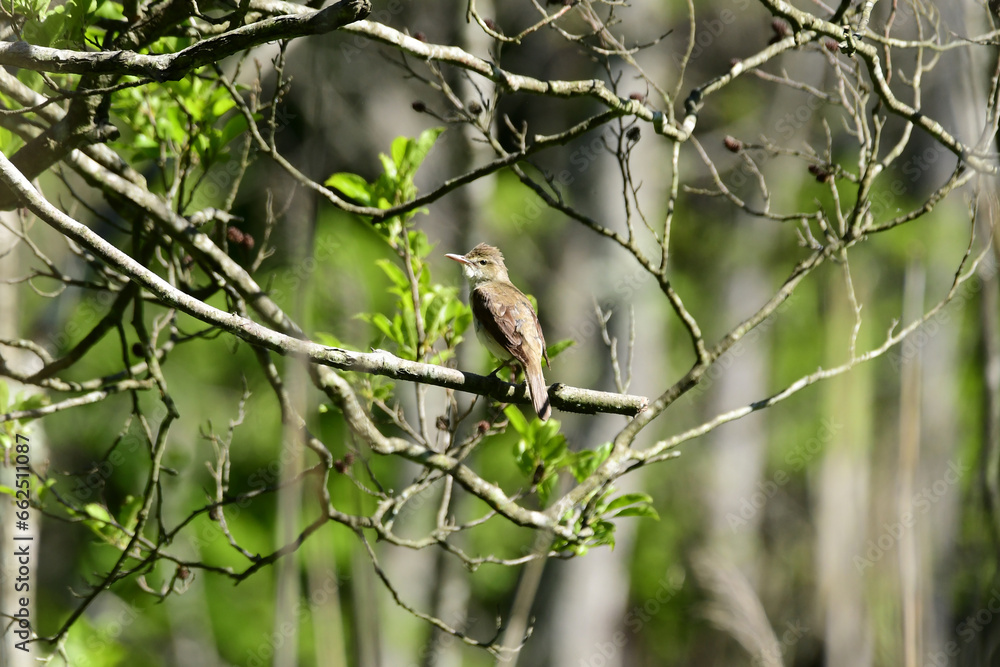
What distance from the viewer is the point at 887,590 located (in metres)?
2.65

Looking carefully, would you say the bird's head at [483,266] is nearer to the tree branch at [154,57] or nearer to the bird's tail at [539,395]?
the bird's tail at [539,395]

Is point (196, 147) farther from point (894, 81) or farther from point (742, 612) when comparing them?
point (894, 81)

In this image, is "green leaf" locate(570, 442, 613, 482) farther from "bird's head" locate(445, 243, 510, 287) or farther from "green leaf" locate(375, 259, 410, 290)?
"bird's head" locate(445, 243, 510, 287)

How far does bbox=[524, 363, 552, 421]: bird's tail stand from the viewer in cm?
320

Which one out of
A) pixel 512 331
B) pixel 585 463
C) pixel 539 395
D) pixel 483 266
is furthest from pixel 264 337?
pixel 483 266

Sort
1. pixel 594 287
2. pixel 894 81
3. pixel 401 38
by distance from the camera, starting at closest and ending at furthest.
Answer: pixel 401 38 → pixel 594 287 → pixel 894 81

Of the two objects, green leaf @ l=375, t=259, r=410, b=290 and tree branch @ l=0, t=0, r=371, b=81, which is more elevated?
green leaf @ l=375, t=259, r=410, b=290

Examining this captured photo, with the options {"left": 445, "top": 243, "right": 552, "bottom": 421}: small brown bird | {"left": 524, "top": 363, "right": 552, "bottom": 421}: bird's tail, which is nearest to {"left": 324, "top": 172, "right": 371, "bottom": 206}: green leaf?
{"left": 445, "top": 243, "right": 552, "bottom": 421}: small brown bird

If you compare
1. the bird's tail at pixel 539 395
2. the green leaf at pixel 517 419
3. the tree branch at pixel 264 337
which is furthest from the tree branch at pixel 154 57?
the green leaf at pixel 517 419

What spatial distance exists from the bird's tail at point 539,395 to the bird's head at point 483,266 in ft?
4.68

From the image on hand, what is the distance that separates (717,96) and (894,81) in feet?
9.23

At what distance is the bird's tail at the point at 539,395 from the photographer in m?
3.20

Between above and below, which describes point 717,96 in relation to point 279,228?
above

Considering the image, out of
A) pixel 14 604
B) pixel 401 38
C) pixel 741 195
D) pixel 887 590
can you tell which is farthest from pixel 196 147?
pixel 741 195
